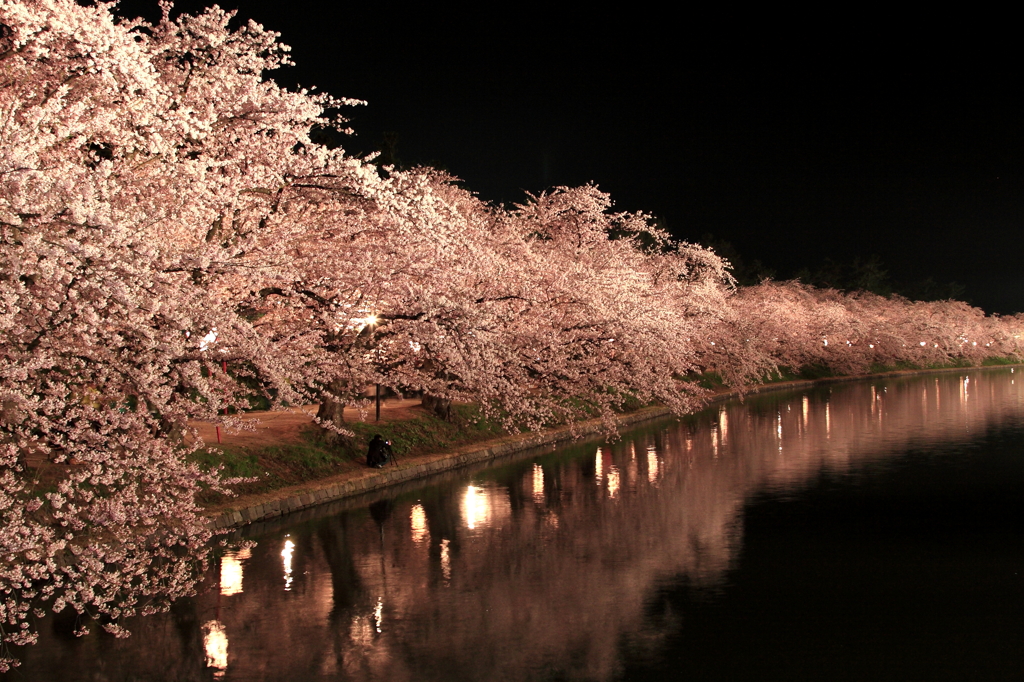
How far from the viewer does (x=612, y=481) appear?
20859 mm

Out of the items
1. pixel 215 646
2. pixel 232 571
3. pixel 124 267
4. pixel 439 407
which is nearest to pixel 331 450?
pixel 439 407

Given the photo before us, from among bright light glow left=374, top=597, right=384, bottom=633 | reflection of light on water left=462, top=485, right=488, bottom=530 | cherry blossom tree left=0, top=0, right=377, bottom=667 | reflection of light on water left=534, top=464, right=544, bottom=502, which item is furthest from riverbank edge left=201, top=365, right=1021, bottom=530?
bright light glow left=374, top=597, right=384, bottom=633

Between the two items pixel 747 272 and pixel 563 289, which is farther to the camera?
pixel 747 272

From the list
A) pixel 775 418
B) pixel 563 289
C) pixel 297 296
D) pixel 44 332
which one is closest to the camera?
pixel 44 332

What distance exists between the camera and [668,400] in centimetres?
2600

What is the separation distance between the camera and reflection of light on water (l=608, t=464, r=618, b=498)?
749 inches

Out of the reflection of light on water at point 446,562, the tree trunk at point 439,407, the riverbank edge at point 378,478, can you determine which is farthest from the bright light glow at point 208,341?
the tree trunk at point 439,407

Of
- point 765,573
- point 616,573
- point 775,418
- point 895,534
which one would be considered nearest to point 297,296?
point 616,573

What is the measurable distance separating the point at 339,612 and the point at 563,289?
15.5 meters

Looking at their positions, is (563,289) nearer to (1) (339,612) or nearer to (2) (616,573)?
(2) (616,573)

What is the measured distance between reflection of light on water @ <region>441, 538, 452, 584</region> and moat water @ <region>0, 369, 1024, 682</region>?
0.10 ft

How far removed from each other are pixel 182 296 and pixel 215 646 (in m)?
3.83

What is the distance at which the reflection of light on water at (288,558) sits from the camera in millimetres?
11914

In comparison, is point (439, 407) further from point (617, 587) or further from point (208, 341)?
point (617, 587)
